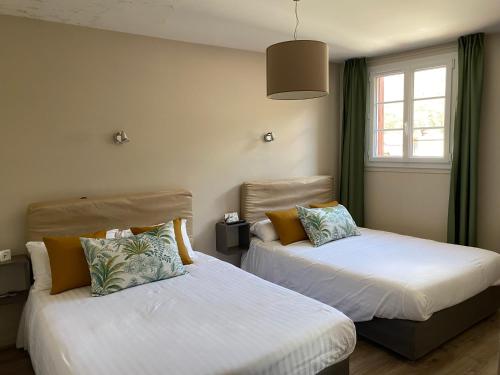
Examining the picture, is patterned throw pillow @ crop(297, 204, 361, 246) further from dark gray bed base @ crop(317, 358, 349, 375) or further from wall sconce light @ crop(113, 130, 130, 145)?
wall sconce light @ crop(113, 130, 130, 145)

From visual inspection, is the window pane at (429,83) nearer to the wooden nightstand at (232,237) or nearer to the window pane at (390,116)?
the window pane at (390,116)

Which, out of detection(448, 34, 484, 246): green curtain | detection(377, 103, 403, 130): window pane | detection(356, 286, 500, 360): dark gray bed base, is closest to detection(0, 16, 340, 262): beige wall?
detection(377, 103, 403, 130): window pane

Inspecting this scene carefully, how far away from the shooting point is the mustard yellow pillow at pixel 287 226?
12.1ft

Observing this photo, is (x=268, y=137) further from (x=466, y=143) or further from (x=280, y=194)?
(x=466, y=143)

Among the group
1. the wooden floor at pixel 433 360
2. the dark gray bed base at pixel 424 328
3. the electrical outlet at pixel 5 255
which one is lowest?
the wooden floor at pixel 433 360

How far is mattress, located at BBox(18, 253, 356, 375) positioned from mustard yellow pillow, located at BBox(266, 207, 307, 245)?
3.52ft

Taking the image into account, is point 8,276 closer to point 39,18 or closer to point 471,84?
point 39,18

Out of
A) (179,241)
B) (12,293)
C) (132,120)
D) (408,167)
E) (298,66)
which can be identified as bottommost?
(12,293)

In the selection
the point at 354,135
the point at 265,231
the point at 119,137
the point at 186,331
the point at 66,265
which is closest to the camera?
the point at 186,331

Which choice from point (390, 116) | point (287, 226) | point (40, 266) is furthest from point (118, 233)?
point (390, 116)

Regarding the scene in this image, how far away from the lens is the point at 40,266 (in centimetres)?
264

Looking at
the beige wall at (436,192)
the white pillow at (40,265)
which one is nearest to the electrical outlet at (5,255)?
the white pillow at (40,265)

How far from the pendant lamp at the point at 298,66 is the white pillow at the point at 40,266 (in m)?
1.94

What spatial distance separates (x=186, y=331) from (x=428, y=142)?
3280 millimetres
